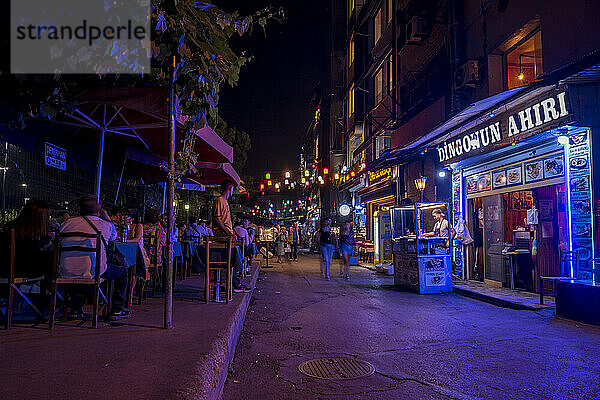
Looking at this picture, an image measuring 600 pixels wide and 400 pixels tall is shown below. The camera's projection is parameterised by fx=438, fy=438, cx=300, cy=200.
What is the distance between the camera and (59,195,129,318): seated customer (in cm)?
514

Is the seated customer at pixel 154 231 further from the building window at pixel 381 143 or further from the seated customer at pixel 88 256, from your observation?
the building window at pixel 381 143

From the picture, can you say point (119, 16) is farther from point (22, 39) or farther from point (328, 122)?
point (328, 122)

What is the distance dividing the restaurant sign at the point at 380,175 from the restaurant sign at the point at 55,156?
14.1 metres

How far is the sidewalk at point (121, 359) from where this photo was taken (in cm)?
315

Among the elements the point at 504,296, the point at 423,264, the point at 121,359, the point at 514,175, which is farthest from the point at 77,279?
the point at 514,175

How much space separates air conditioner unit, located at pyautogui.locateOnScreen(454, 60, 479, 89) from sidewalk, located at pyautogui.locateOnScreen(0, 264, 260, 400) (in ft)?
34.7

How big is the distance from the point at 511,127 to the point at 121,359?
33.5 ft

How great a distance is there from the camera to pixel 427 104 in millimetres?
16891

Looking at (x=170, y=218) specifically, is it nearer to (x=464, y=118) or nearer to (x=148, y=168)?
(x=148, y=168)

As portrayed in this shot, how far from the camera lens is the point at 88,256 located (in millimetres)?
5207

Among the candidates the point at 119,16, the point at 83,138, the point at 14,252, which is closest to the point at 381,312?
Answer: the point at 14,252

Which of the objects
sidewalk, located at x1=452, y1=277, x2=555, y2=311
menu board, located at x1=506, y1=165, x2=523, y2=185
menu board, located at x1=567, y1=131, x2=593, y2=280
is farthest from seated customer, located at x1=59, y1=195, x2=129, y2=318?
menu board, located at x1=506, y1=165, x2=523, y2=185

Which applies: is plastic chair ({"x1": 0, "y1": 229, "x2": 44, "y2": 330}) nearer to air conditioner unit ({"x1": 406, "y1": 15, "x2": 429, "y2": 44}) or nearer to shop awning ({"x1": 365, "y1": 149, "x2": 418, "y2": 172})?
shop awning ({"x1": 365, "y1": 149, "x2": 418, "y2": 172})

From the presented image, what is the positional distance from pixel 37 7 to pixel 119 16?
643 millimetres
